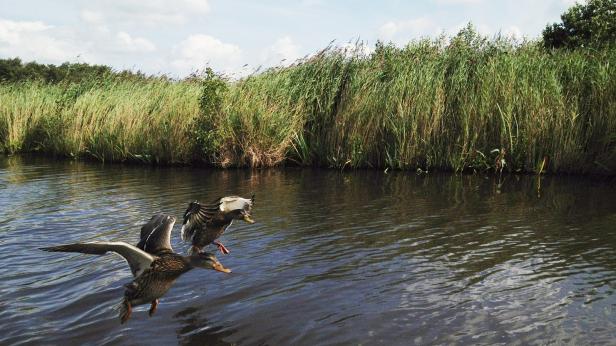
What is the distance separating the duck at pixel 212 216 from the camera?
5.98 metres

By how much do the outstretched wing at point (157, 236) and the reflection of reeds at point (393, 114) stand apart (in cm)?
977

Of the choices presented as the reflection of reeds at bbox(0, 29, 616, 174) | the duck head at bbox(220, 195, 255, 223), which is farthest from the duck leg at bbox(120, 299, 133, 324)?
the reflection of reeds at bbox(0, 29, 616, 174)

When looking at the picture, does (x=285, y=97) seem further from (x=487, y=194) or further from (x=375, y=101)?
(x=487, y=194)

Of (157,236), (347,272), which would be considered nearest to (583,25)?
(347,272)

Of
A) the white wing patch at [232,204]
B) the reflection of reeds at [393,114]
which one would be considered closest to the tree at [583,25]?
the reflection of reeds at [393,114]

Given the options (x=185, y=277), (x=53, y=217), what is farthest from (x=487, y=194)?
(x=53, y=217)

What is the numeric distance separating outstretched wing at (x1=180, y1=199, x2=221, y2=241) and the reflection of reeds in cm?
891

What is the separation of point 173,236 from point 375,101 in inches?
Result: 321

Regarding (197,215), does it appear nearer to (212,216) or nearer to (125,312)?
(212,216)

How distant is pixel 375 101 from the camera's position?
1487 centimetres

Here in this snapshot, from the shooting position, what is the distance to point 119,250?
4262 mm

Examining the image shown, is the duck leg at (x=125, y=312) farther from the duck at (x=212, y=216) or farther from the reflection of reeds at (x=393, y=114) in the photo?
the reflection of reeds at (x=393, y=114)

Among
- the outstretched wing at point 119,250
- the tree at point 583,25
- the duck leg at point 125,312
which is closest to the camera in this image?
the outstretched wing at point 119,250

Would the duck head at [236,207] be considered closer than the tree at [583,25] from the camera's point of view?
Yes
